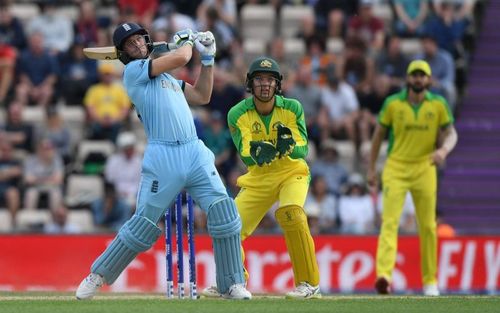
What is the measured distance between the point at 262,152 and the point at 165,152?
1.21 meters

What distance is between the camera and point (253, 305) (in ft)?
39.7

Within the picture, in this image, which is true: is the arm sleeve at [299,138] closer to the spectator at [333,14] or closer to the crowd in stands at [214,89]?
the crowd in stands at [214,89]

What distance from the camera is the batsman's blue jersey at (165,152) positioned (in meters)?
12.4

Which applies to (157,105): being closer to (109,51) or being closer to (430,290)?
(109,51)

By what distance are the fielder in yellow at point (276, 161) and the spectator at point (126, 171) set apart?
20.8ft

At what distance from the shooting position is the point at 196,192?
12.6 meters

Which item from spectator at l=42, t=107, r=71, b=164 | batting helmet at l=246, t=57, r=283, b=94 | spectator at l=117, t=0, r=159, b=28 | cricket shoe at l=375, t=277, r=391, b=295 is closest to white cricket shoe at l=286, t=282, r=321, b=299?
batting helmet at l=246, t=57, r=283, b=94

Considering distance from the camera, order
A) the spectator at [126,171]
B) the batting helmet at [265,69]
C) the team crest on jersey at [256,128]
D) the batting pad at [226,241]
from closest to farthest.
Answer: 1. the batting pad at [226,241]
2. the batting helmet at [265,69]
3. the team crest on jersey at [256,128]
4. the spectator at [126,171]

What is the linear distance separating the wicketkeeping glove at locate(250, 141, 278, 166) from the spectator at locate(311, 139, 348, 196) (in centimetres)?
674

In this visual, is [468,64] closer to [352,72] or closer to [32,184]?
[352,72]

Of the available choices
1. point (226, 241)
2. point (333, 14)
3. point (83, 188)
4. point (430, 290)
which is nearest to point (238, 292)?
point (226, 241)

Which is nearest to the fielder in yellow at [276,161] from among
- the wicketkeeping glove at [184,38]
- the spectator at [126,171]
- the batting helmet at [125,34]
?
the wicketkeeping glove at [184,38]

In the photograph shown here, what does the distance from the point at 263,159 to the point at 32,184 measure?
287 inches

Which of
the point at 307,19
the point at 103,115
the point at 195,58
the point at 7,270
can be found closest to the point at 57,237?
the point at 7,270
